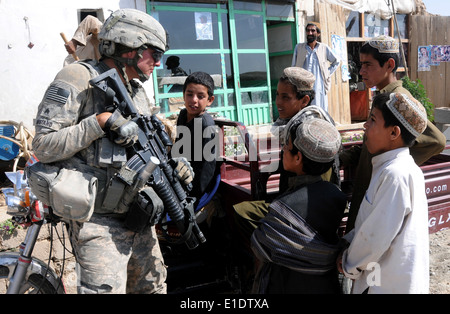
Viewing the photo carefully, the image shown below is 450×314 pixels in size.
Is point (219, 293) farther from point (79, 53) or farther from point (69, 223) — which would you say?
point (79, 53)

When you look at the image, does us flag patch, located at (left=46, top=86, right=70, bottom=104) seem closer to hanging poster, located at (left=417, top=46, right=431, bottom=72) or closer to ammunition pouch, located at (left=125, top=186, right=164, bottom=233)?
ammunition pouch, located at (left=125, top=186, right=164, bottom=233)

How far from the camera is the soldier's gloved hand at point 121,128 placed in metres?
1.73

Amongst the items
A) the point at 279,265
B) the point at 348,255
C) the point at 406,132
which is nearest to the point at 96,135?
the point at 279,265

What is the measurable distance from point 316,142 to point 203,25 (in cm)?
523

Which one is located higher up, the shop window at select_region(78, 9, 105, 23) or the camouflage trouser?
the shop window at select_region(78, 9, 105, 23)

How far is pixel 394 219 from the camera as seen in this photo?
1595mm

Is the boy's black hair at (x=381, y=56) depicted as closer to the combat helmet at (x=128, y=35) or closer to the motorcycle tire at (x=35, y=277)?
the combat helmet at (x=128, y=35)

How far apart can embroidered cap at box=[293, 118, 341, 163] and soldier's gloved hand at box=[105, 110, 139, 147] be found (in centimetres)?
79

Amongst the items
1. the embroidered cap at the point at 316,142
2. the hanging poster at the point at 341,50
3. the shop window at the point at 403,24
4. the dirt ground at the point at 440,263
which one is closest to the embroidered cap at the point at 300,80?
the embroidered cap at the point at 316,142

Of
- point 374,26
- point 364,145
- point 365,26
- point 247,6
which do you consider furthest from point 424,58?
point 364,145

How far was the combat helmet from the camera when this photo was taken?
1.90m

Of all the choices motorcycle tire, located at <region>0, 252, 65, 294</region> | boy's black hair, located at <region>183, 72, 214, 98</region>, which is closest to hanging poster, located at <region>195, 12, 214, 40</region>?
boy's black hair, located at <region>183, 72, 214, 98</region>

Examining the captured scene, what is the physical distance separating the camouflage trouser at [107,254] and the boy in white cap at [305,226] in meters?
0.65
